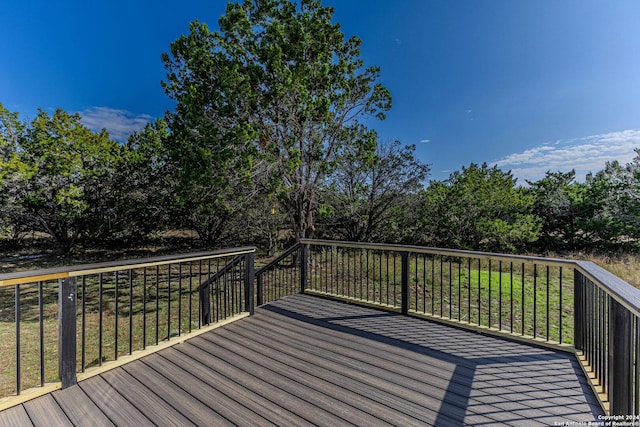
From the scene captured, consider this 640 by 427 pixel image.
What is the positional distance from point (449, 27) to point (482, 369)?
1038 cm

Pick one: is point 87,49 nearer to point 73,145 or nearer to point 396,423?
point 73,145

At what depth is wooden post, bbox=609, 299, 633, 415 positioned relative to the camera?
148 cm

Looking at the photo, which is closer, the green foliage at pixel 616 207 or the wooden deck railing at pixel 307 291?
the wooden deck railing at pixel 307 291

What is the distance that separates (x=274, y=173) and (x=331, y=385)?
612cm

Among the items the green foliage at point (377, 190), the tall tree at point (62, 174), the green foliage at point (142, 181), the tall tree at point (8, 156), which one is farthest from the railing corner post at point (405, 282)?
the tall tree at point (62, 174)

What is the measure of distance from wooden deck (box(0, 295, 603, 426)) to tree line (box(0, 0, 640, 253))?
199 inches

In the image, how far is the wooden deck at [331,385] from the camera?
72.5 inches

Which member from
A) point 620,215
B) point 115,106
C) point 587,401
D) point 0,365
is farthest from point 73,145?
point 620,215

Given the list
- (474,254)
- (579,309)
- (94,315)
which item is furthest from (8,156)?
(579,309)

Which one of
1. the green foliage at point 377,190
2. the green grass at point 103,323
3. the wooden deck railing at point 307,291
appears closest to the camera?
the wooden deck railing at point 307,291

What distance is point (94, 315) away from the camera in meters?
6.11

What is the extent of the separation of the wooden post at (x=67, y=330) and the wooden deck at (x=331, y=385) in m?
0.13

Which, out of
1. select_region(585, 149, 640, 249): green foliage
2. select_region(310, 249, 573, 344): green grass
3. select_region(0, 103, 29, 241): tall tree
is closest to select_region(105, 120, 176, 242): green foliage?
select_region(0, 103, 29, 241): tall tree

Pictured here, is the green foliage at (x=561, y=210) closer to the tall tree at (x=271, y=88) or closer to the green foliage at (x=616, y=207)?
the green foliage at (x=616, y=207)
